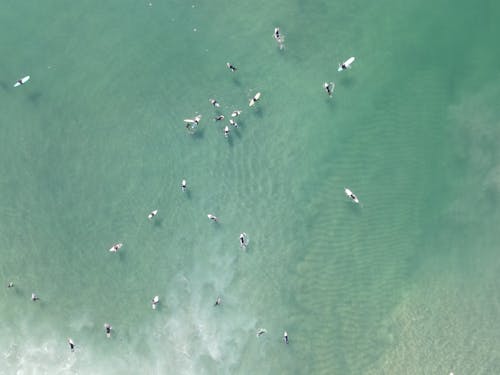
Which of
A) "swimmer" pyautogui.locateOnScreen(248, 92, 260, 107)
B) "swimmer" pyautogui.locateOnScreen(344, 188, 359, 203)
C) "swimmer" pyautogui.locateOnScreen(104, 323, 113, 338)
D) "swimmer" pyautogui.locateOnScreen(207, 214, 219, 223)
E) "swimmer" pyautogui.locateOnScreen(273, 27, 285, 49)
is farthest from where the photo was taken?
"swimmer" pyautogui.locateOnScreen(273, 27, 285, 49)

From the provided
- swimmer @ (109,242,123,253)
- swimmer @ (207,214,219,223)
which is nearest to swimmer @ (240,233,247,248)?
swimmer @ (207,214,219,223)

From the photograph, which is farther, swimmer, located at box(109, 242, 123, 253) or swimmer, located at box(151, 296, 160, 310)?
swimmer, located at box(109, 242, 123, 253)

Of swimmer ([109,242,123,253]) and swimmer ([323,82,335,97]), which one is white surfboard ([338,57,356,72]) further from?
swimmer ([109,242,123,253])

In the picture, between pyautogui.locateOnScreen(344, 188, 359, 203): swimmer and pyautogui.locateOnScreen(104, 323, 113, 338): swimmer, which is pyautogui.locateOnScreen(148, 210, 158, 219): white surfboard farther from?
pyautogui.locateOnScreen(344, 188, 359, 203): swimmer

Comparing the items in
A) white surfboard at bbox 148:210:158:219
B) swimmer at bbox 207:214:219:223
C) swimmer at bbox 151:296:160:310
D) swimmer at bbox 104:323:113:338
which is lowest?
swimmer at bbox 104:323:113:338

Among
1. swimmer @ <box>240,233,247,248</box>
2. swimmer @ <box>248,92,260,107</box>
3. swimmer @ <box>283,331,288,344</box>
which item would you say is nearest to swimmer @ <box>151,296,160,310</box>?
swimmer @ <box>240,233,247,248</box>

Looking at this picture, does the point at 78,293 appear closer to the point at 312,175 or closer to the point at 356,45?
the point at 312,175

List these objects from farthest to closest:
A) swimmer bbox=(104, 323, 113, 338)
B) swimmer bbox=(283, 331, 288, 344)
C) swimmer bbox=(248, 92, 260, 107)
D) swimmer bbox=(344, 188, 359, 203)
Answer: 1. swimmer bbox=(248, 92, 260, 107)
2. swimmer bbox=(344, 188, 359, 203)
3. swimmer bbox=(104, 323, 113, 338)
4. swimmer bbox=(283, 331, 288, 344)

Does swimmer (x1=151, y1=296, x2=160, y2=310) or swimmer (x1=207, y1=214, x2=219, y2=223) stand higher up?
swimmer (x1=207, y1=214, x2=219, y2=223)

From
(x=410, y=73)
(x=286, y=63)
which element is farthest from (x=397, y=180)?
(x=286, y=63)
